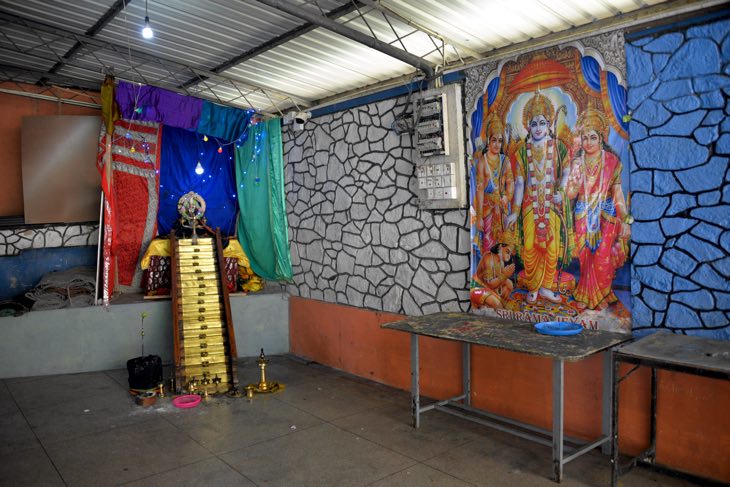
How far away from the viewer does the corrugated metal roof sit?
4582mm

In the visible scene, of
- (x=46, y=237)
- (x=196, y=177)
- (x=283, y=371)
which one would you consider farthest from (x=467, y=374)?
(x=46, y=237)

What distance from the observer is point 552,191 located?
4.57m

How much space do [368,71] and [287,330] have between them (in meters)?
3.87

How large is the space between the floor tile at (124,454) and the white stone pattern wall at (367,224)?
2.62m

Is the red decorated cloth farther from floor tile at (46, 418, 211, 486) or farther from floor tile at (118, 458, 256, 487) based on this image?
floor tile at (118, 458, 256, 487)

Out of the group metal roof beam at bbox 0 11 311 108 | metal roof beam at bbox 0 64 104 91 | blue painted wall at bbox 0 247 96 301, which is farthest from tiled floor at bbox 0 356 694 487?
metal roof beam at bbox 0 64 104 91

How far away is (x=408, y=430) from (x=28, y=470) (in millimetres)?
3084

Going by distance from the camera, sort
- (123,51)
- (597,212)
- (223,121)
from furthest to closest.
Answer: (223,121) → (123,51) → (597,212)

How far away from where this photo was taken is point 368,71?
6.18 meters

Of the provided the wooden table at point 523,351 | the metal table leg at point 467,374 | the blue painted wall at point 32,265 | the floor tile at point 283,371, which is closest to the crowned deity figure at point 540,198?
the wooden table at point 523,351

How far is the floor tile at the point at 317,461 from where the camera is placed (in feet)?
13.3

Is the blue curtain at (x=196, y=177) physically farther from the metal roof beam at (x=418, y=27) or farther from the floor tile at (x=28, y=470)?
the metal roof beam at (x=418, y=27)

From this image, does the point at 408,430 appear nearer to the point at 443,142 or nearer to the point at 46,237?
the point at 443,142

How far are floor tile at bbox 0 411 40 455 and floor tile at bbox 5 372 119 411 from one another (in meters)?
0.29
